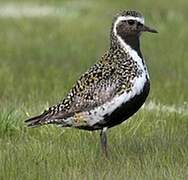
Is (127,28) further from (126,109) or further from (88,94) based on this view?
(126,109)

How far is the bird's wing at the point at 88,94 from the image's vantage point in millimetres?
9039

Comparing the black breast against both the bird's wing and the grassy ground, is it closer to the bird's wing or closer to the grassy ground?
the bird's wing

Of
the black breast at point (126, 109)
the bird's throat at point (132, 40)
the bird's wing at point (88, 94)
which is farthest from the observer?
the bird's throat at point (132, 40)

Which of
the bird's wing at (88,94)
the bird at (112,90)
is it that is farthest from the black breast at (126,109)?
the bird's wing at (88,94)

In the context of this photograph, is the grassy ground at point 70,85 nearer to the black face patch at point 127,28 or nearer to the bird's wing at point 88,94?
the bird's wing at point 88,94

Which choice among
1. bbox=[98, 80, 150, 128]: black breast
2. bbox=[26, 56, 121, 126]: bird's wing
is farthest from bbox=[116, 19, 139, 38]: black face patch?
bbox=[98, 80, 150, 128]: black breast

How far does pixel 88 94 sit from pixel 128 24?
2.87 feet

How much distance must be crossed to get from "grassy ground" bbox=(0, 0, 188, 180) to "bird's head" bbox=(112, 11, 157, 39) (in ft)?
3.97

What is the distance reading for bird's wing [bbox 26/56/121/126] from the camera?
9.04 metres

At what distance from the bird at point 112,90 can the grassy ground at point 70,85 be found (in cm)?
33

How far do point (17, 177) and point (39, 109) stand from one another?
10.9 feet

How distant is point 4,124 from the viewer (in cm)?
1007

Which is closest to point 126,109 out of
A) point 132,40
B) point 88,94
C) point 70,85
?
point 88,94

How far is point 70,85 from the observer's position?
14.3 metres
